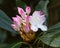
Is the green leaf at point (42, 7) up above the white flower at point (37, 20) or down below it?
above

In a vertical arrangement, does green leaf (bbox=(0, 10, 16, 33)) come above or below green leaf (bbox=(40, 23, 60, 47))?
above

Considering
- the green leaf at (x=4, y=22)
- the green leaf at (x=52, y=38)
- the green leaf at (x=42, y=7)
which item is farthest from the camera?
the green leaf at (x=42, y=7)

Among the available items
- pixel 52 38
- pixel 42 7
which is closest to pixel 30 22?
pixel 52 38

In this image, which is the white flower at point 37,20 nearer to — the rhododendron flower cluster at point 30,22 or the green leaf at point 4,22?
the rhododendron flower cluster at point 30,22

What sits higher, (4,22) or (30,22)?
(4,22)

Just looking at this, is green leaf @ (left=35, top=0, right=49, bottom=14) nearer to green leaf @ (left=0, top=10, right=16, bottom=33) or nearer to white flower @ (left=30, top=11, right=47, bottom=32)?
green leaf @ (left=0, top=10, right=16, bottom=33)

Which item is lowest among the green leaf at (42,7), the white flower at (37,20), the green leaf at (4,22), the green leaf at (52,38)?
the green leaf at (52,38)

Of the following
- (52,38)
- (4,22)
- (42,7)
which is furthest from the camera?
(42,7)

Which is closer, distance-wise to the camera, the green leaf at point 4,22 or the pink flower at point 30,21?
the pink flower at point 30,21

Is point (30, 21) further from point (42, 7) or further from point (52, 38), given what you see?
point (42, 7)

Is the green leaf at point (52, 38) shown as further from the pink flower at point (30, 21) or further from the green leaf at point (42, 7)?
the green leaf at point (42, 7)

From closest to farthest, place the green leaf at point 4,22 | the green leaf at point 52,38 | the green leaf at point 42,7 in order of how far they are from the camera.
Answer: the green leaf at point 52,38, the green leaf at point 4,22, the green leaf at point 42,7

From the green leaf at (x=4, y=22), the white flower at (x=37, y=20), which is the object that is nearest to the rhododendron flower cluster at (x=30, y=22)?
the white flower at (x=37, y=20)

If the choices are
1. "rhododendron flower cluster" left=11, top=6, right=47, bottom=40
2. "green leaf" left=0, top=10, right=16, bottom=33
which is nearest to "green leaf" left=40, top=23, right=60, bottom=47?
"rhododendron flower cluster" left=11, top=6, right=47, bottom=40
